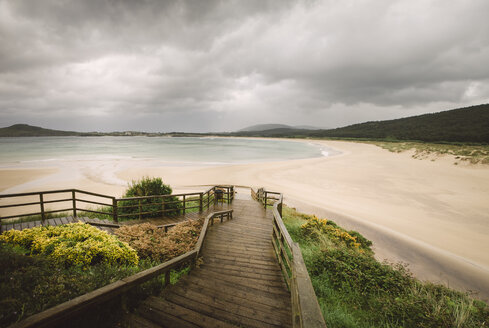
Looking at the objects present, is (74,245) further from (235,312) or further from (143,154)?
(143,154)

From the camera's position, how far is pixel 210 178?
23.7m

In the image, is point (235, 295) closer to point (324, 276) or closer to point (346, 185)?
point (324, 276)

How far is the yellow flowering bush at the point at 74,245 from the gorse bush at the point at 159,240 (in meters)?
0.81

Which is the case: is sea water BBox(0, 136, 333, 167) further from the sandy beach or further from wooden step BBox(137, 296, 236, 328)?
wooden step BBox(137, 296, 236, 328)

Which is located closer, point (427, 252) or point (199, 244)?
point (199, 244)

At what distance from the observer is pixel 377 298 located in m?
4.58

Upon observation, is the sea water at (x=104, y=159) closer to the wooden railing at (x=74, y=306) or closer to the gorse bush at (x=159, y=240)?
the gorse bush at (x=159, y=240)

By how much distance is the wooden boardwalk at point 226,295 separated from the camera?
2.81m

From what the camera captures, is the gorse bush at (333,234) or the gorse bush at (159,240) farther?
the gorse bush at (333,234)

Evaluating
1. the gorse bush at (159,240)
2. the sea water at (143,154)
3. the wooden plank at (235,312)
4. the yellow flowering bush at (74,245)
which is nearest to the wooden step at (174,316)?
the wooden plank at (235,312)

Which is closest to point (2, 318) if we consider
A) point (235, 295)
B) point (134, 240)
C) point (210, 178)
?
point (235, 295)

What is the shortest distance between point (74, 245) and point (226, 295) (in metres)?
3.06

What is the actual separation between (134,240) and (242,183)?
663 inches

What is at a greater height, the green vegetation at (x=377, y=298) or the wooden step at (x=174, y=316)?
the wooden step at (x=174, y=316)
